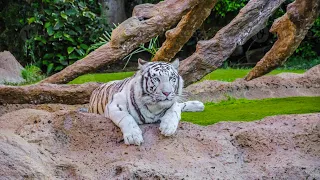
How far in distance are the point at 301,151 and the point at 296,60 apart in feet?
27.3

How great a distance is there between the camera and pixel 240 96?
21.7ft

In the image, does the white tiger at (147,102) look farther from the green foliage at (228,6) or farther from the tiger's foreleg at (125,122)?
the green foliage at (228,6)

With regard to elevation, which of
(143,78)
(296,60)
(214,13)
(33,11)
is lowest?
(296,60)

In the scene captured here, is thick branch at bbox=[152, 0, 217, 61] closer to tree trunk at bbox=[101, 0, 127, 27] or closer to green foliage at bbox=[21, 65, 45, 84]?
Result: green foliage at bbox=[21, 65, 45, 84]

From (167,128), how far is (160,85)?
0.95ft

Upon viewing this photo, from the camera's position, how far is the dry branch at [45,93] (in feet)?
17.3

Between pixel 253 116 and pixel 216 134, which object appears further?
pixel 253 116

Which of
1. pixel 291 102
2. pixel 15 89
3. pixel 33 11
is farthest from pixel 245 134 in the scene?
pixel 33 11

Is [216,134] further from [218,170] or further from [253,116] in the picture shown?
[253,116]

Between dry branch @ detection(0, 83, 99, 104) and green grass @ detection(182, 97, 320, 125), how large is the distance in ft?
3.78

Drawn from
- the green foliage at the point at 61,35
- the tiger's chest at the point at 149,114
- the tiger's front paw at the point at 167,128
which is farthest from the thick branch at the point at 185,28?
the green foliage at the point at 61,35

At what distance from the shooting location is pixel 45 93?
17.6 ft

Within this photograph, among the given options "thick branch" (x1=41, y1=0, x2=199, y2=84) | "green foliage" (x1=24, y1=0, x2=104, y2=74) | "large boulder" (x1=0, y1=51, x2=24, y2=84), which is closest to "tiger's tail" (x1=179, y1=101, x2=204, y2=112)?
"thick branch" (x1=41, y1=0, x2=199, y2=84)

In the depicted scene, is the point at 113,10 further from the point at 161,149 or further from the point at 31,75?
the point at 161,149
